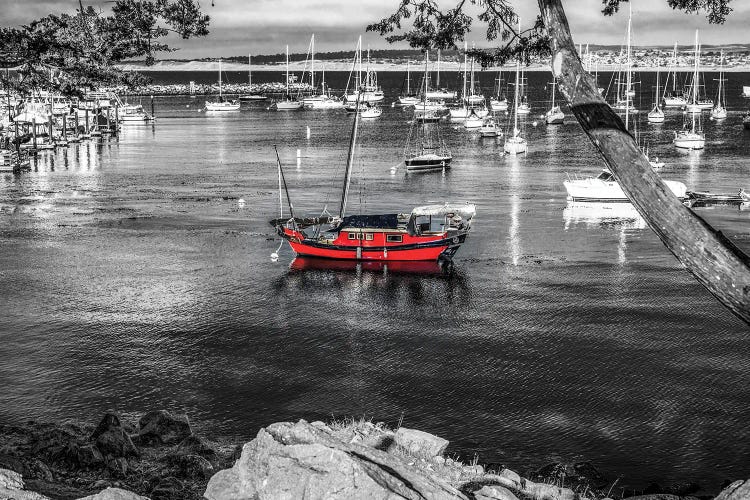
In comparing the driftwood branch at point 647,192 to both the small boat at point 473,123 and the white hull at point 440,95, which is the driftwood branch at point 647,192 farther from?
the white hull at point 440,95

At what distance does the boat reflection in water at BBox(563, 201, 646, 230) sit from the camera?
46.6m

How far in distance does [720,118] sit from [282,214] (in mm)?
103327

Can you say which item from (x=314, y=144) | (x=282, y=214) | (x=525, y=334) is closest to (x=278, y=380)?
(x=525, y=334)

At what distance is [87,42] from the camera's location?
1695cm

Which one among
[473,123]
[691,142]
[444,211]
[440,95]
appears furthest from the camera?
[440,95]

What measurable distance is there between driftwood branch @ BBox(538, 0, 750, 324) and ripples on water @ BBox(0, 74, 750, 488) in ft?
33.1

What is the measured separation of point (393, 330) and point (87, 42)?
46.6 feet

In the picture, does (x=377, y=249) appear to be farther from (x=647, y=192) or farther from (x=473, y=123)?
(x=473, y=123)

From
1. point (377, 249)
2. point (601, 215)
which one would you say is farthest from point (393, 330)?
point (601, 215)

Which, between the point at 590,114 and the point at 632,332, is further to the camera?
the point at 632,332

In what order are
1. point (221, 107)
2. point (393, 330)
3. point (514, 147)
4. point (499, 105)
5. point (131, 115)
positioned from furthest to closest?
point (221, 107) < point (499, 105) < point (131, 115) < point (514, 147) < point (393, 330)

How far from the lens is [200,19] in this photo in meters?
16.9

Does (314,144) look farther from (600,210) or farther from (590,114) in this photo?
(590,114)

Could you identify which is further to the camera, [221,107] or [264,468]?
[221,107]
